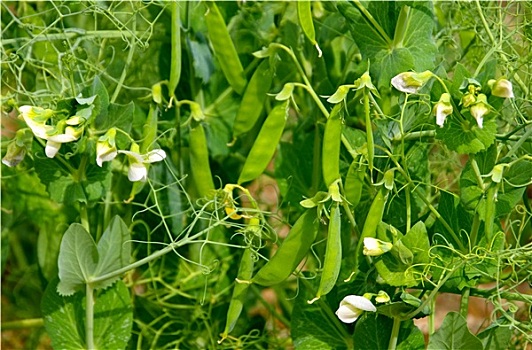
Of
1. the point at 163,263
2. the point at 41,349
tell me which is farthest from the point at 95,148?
the point at 41,349

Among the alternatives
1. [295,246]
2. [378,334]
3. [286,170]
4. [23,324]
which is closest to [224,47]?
[286,170]

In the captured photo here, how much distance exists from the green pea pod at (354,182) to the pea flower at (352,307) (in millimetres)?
107

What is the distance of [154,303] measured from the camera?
3.44ft

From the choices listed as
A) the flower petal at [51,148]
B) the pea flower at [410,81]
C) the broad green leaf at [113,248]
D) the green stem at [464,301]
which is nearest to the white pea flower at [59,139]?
the flower petal at [51,148]

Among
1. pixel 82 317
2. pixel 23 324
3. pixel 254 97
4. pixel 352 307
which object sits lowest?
pixel 23 324

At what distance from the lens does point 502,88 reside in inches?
28.0

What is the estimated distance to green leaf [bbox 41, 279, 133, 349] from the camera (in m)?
0.92

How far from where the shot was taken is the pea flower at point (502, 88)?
2.32 ft

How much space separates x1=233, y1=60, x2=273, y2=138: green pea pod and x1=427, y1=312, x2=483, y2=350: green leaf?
328 mm

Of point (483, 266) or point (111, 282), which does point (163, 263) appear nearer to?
point (111, 282)

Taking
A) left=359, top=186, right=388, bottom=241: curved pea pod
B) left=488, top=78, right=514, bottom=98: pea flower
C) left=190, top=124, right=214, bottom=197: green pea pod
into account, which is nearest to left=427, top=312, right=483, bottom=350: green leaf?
left=359, top=186, right=388, bottom=241: curved pea pod

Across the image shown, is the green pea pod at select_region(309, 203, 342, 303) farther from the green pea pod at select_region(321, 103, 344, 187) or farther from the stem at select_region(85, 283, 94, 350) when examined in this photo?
the stem at select_region(85, 283, 94, 350)

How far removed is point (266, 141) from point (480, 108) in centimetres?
25

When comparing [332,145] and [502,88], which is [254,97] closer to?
[332,145]
